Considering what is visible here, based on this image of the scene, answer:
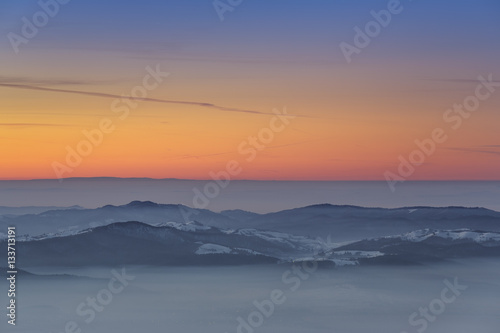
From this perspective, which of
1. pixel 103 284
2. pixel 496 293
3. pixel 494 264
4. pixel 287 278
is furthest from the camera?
pixel 494 264

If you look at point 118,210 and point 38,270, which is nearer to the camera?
point 38,270

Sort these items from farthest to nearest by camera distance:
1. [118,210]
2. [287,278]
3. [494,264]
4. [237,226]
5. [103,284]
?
1. [118,210]
2. [237,226]
3. [494,264]
4. [287,278]
5. [103,284]

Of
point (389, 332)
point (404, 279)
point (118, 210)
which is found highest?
point (118, 210)

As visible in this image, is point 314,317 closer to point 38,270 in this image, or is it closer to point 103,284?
point 103,284

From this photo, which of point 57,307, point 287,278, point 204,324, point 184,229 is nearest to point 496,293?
point 287,278

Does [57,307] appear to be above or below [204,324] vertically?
above

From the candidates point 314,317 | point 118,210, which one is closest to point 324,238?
point 118,210
